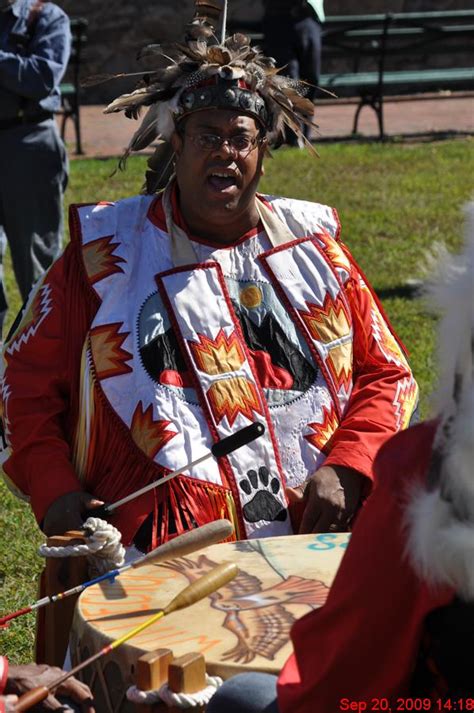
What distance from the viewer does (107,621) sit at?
259cm

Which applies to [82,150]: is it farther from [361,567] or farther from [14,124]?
[361,567]

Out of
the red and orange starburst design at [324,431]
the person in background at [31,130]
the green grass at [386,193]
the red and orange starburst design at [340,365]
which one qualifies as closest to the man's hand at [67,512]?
the red and orange starburst design at [324,431]

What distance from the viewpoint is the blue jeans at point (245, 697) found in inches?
83.5

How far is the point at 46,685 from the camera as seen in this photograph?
245 cm

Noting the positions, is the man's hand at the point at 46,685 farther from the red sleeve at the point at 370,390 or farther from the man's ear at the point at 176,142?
the man's ear at the point at 176,142

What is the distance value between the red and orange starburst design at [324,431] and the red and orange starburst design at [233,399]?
0.16 metres

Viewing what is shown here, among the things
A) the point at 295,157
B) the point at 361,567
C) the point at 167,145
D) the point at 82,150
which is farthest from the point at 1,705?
the point at 82,150

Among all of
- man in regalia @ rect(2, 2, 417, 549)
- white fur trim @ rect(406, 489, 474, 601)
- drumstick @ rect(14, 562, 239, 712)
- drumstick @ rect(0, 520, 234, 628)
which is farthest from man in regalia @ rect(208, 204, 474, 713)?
man in regalia @ rect(2, 2, 417, 549)

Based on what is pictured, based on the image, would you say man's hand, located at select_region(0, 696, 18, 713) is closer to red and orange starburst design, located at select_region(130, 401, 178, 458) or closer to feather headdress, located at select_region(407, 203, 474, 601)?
feather headdress, located at select_region(407, 203, 474, 601)

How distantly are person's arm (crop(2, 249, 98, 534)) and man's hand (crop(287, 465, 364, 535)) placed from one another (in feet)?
1.99

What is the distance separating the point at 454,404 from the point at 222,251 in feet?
6.16

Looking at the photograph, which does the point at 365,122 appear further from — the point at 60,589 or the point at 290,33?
the point at 60,589

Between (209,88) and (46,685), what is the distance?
1.83 m

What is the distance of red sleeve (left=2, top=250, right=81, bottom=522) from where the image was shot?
134 inches
